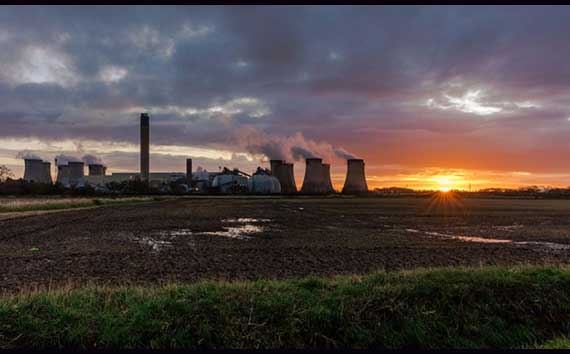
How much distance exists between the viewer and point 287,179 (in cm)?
12506

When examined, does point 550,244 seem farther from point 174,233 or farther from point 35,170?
point 35,170

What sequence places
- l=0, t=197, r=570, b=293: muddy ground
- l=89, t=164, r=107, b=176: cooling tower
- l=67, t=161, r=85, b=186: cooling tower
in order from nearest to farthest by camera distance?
l=0, t=197, r=570, b=293: muddy ground < l=67, t=161, r=85, b=186: cooling tower < l=89, t=164, r=107, b=176: cooling tower

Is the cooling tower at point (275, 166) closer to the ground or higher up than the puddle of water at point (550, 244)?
higher up

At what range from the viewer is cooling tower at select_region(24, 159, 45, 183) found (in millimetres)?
116625

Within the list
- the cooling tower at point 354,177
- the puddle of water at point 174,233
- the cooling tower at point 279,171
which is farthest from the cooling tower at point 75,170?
the puddle of water at point 174,233

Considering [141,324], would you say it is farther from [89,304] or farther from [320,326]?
[320,326]

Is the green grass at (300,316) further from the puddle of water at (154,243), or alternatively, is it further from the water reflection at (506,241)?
the water reflection at (506,241)

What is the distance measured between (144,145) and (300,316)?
98.9m

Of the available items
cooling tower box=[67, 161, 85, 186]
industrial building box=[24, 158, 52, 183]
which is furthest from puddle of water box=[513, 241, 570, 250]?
cooling tower box=[67, 161, 85, 186]

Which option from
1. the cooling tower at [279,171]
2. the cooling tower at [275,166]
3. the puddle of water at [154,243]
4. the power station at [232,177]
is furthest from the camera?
the cooling tower at [275,166]

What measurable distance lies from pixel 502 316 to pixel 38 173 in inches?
5341

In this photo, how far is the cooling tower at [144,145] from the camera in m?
96.2

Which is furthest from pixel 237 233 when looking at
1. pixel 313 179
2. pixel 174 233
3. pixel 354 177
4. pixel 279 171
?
pixel 279 171

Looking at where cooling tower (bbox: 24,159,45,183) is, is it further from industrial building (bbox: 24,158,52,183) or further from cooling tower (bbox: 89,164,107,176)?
cooling tower (bbox: 89,164,107,176)
